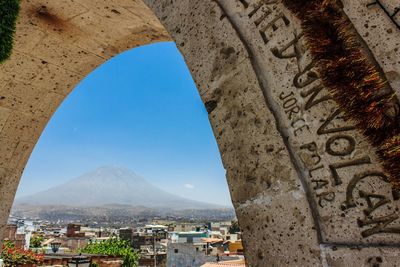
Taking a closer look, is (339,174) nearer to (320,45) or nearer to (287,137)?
→ (287,137)

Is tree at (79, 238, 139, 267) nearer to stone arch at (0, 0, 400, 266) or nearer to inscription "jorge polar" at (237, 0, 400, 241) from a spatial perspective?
stone arch at (0, 0, 400, 266)

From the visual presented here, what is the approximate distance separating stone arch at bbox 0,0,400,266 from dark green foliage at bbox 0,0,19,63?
1.43 m

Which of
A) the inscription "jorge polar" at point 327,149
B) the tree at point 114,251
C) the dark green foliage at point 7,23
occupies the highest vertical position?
the dark green foliage at point 7,23

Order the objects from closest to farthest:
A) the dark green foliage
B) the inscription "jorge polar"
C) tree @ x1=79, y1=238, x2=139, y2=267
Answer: the inscription "jorge polar" → the dark green foliage → tree @ x1=79, y1=238, x2=139, y2=267

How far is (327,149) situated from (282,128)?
20 centimetres

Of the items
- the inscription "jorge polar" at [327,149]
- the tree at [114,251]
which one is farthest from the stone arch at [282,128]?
the tree at [114,251]

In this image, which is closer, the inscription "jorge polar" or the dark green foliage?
the inscription "jorge polar"

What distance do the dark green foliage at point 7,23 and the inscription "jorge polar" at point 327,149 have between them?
230 centimetres

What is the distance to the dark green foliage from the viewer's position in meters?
2.83

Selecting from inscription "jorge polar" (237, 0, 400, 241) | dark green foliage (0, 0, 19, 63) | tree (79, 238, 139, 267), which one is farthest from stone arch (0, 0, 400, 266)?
tree (79, 238, 139, 267)

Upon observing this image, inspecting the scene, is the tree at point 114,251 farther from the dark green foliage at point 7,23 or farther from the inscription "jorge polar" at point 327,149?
the inscription "jorge polar" at point 327,149

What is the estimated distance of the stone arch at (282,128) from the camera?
1.22 m

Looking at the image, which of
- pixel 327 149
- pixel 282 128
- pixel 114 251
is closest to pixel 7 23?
pixel 282 128

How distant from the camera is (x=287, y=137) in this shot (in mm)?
1406
